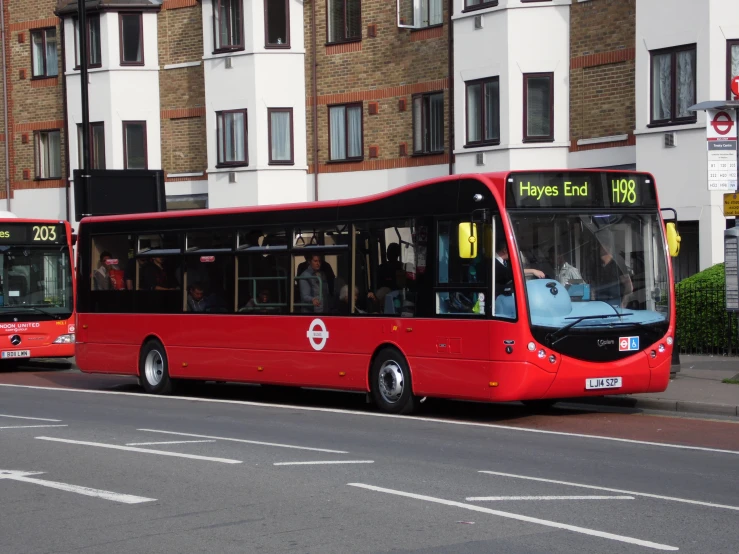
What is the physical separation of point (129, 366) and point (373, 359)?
5.54 metres

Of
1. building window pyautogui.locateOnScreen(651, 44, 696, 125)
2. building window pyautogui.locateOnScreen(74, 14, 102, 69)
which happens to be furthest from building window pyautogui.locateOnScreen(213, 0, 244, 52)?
building window pyautogui.locateOnScreen(651, 44, 696, 125)

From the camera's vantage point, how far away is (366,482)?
32.6ft

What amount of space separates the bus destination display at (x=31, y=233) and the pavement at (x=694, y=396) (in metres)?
12.2

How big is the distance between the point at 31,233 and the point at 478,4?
10495mm

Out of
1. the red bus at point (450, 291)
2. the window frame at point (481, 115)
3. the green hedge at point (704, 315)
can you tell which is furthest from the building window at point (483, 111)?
the red bus at point (450, 291)

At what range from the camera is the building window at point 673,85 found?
2384cm

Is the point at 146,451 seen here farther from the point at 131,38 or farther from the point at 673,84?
the point at 131,38

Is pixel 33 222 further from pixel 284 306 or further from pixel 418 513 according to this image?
pixel 418 513

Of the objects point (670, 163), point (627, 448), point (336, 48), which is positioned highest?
point (336, 48)

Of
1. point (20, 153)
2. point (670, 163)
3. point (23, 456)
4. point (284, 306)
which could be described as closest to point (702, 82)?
point (670, 163)

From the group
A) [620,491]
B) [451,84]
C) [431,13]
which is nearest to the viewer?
[620,491]

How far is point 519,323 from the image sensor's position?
13.8 meters

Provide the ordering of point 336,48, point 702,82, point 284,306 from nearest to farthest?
point 284,306
point 702,82
point 336,48

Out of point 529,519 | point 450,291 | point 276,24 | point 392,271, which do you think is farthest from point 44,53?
point 529,519
